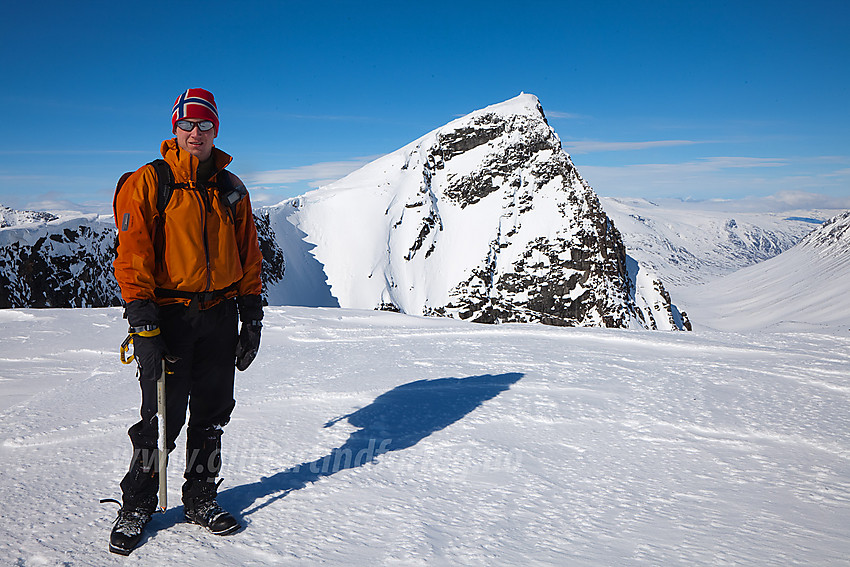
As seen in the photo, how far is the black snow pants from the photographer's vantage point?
3092 mm

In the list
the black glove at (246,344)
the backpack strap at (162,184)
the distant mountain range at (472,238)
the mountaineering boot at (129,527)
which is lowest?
the mountaineering boot at (129,527)

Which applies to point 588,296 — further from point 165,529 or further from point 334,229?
point 165,529

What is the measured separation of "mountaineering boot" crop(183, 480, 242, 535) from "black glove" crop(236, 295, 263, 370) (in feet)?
2.55

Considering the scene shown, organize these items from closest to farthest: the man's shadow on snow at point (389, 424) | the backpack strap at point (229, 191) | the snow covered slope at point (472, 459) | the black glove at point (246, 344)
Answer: the snow covered slope at point (472, 459), the backpack strap at point (229, 191), the black glove at point (246, 344), the man's shadow on snow at point (389, 424)

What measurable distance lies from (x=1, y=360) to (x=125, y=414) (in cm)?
409

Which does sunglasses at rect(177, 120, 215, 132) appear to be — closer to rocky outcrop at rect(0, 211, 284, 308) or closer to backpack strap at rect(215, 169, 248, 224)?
backpack strap at rect(215, 169, 248, 224)

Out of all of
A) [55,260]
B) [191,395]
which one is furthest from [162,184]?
[55,260]

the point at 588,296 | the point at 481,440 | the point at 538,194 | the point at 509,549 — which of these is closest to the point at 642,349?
the point at 481,440

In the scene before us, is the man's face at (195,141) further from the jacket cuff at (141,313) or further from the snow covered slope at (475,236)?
the snow covered slope at (475,236)

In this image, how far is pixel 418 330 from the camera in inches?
394

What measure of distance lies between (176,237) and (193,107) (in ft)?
2.68

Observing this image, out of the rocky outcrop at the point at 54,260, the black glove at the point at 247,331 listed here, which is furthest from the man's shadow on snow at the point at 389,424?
the rocky outcrop at the point at 54,260

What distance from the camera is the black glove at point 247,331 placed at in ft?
11.3

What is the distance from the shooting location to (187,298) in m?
3.13
